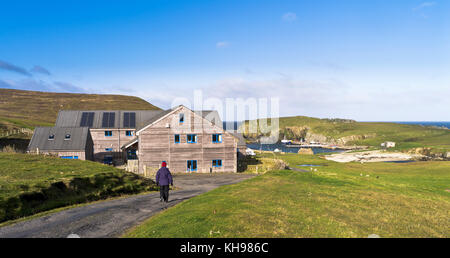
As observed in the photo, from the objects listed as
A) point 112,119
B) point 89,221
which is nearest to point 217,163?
point 112,119

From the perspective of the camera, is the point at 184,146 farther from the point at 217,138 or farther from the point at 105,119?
the point at 105,119

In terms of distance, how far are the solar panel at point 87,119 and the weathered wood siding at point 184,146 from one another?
20.6 m

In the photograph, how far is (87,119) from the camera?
181 feet

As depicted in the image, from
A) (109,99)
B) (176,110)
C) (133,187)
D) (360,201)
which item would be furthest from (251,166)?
(109,99)

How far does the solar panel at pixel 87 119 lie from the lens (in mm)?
54028

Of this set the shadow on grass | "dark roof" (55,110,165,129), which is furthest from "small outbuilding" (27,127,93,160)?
the shadow on grass

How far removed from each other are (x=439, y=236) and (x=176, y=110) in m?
36.7

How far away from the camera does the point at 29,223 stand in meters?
12.3

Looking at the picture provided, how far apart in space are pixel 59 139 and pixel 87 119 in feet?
47.5

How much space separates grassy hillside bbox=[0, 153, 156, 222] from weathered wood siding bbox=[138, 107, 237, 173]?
14.3m

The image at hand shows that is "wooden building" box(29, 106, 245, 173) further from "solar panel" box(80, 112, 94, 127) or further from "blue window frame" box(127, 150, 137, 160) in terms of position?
"solar panel" box(80, 112, 94, 127)

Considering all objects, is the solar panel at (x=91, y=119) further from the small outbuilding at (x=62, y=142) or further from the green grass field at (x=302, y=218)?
the green grass field at (x=302, y=218)

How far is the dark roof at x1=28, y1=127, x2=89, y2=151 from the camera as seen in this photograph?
40.2 metres

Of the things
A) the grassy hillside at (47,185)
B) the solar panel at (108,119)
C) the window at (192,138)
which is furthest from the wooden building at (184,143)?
the grassy hillside at (47,185)
